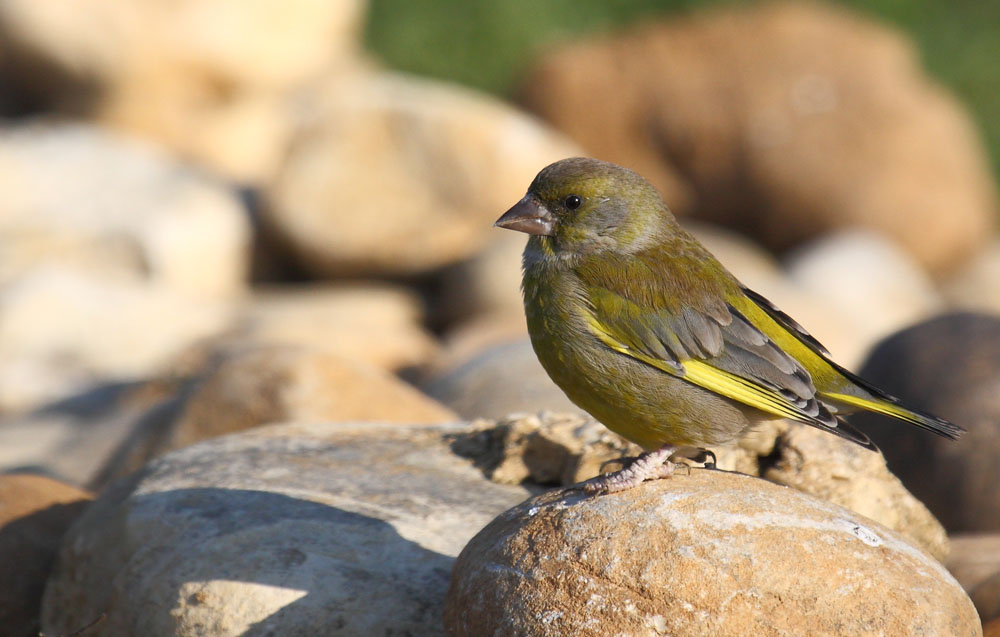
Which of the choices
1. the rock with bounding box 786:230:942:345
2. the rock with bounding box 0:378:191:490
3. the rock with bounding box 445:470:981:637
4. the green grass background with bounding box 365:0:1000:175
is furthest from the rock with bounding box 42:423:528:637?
the green grass background with bounding box 365:0:1000:175

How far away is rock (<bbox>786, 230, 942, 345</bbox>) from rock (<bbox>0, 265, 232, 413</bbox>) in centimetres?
511

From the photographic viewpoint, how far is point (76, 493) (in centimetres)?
536

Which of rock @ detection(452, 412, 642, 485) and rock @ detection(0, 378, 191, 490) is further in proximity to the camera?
rock @ detection(0, 378, 191, 490)

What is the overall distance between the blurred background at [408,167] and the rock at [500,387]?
0.62ft

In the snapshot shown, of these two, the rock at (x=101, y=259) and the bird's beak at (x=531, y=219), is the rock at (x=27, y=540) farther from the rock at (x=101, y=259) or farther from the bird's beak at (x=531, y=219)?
the rock at (x=101, y=259)

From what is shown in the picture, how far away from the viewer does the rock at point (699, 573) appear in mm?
3527

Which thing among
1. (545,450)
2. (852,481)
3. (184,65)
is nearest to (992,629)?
(852,481)

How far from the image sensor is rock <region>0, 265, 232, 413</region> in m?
9.55

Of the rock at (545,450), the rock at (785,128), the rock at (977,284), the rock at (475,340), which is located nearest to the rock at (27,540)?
the rock at (545,450)

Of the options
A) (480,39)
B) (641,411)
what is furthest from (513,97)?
(641,411)

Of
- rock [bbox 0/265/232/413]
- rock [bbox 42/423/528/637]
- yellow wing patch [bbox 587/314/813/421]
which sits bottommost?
rock [bbox 0/265/232/413]

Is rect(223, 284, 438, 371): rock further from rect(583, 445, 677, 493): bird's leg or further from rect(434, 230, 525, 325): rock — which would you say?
rect(583, 445, 677, 493): bird's leg

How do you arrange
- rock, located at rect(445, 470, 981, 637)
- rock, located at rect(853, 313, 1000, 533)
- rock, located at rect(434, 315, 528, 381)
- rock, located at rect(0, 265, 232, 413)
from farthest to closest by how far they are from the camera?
→ rock, located at rect(0, 265, 232, 413) → rock, located at rect(434, 315, 528, 381) → rock, located at rect(853, 313, 1000, 533) → rock, located at rect(445, 470, 981, 637)

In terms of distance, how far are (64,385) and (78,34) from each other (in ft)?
14.2
